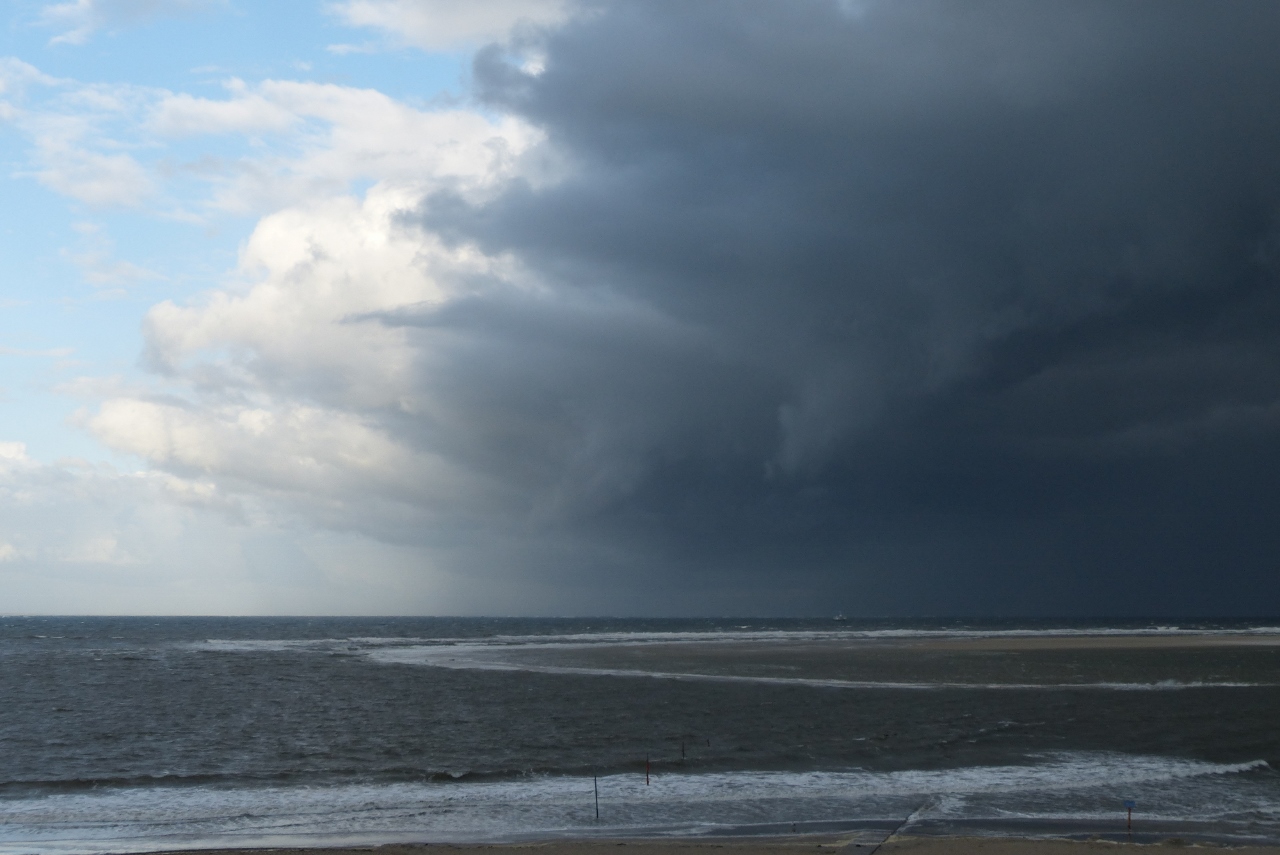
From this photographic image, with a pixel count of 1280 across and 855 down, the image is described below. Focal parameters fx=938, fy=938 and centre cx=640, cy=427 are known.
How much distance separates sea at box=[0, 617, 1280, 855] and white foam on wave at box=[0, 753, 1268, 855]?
0.37ft

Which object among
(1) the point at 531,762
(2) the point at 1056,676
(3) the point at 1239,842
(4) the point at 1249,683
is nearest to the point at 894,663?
(2) the point at 1056,676

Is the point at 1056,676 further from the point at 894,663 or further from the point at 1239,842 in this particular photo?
the point at 1239,842

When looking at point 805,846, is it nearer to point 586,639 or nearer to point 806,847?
point 806,847

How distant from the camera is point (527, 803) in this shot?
2442cm

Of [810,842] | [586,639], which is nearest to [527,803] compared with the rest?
[810,842]

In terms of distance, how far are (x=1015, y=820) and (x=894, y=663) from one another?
2013 inches

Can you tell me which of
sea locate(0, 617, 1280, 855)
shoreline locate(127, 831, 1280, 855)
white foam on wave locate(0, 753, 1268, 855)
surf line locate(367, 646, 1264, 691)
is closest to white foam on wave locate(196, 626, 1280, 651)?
surf line locate(367, 646, 1264, 691)

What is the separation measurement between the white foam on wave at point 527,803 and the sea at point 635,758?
4.5 inches

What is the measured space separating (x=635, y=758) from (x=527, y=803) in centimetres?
656

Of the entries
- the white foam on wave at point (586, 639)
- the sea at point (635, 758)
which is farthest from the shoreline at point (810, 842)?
the white foam on wave at point (586, 639)

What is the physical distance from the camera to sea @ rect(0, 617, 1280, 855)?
22.0m

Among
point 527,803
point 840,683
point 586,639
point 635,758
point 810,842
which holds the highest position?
point 810,842

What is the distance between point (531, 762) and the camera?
30.1 metres

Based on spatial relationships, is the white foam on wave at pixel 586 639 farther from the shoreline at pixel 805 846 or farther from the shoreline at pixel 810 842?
the shoreline at pixel 805 846
